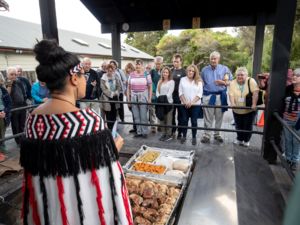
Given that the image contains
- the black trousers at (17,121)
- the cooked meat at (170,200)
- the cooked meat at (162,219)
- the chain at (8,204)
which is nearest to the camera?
the cooked meat at (162,219)

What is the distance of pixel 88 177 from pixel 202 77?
3612 millimetres

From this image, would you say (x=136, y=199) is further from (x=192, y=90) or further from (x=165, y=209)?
(x=192, y=90)

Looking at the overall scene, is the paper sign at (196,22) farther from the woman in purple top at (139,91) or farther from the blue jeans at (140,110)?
the blue jeans at (140,110)

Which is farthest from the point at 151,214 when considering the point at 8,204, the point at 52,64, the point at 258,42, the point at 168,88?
the point at 258,42

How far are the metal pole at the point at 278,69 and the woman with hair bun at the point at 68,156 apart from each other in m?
2.51

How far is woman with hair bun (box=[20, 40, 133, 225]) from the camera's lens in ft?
3.61

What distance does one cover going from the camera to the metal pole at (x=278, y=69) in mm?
2762

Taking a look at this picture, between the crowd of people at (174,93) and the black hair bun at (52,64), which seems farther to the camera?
the crowd of people at (174,93)

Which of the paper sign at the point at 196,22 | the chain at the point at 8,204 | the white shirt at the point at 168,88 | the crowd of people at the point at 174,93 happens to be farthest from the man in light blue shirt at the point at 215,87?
the chain at the point at 8,204

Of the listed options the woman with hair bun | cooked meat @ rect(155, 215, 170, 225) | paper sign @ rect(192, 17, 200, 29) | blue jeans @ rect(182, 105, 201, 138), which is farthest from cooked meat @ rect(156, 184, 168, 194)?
paper sign @ rect(192, 17, 200, 29)

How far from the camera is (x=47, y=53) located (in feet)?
3.59

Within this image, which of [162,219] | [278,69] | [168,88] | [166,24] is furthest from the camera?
[166,24]

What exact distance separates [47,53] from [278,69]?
2.78 meters

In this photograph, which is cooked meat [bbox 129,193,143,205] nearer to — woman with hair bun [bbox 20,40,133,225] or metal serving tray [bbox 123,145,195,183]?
metal serving tray [bbox 123,145,195,183]
